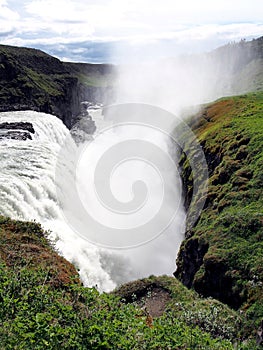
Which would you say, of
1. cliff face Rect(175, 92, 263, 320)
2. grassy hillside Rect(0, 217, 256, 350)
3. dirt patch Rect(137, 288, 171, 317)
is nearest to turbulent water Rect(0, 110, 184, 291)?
cliff face Rect(175, 92, 263, 320)

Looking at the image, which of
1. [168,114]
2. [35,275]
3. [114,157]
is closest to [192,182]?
[114,157]

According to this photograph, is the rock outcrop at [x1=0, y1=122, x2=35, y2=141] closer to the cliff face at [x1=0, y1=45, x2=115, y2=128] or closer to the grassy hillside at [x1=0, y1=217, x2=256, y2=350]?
the cliff face at [x1=0, y1=45, x2=115, y2=128]

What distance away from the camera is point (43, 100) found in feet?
287

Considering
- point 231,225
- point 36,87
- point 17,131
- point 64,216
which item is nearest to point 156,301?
point 231,225

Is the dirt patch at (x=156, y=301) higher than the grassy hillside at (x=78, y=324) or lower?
higher

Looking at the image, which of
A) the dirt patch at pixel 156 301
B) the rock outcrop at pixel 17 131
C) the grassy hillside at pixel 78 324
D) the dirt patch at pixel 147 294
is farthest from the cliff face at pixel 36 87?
the grassy hillside at pixel 78 324

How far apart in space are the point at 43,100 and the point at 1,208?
63.0m

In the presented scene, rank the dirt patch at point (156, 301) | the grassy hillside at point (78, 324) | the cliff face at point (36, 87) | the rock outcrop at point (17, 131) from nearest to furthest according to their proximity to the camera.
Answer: the grassy hillside at point (78, 324) < the dirt patch at point (156, 301) < the rock outcrop at point (17, 131) < the cliff face at point (36, 87)

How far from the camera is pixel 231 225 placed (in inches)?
1118

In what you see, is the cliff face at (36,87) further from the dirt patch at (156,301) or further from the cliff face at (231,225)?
the dirt patch at (156,301)

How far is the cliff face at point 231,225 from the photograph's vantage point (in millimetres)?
23425

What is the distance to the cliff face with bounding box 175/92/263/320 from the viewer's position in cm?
2343

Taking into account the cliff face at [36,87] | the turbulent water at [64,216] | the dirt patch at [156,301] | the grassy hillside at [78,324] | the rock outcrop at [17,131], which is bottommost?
the grassy hillside at [78,324]

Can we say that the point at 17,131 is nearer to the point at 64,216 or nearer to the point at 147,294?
the point at 64,216
